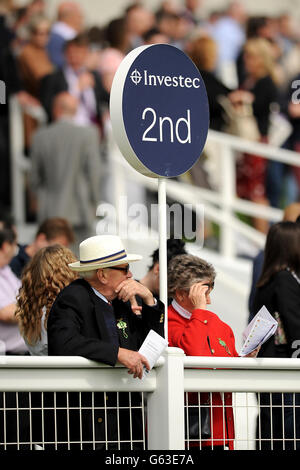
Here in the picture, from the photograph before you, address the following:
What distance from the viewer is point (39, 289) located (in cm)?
634

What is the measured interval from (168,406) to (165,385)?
0.09 m

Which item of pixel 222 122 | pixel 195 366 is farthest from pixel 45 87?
pixel 195 366

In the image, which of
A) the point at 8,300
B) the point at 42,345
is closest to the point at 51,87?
the point at 8,300

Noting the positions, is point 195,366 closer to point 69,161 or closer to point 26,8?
point 69,161

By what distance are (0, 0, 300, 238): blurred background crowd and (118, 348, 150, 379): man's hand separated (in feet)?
20.3

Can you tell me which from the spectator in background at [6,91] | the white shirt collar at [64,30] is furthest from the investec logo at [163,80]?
the white shirt collar at [64,30]

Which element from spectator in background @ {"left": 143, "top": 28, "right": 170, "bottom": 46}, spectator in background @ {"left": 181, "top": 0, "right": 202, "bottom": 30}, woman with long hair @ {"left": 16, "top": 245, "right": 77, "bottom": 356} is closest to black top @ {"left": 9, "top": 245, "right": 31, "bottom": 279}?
woman with long hair @ {"left": 16, "top": 245, "right": 77, "bottom": 356}

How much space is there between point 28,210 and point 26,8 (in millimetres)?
2363

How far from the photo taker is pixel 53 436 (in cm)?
536

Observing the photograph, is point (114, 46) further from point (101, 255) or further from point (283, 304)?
point (101, 255)

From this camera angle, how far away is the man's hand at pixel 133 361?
5.37m

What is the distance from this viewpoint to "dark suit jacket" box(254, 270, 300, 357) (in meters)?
6.62

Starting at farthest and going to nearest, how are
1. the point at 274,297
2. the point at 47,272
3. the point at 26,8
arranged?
1. the point at 26,8
2. the point at 274,297
3. the point at 47,272

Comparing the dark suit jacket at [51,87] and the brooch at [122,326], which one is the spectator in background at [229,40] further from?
the brooch at [122,326]
